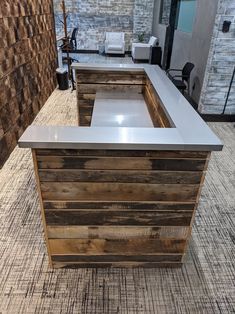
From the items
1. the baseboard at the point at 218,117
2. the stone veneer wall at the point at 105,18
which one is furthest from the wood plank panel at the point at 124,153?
the stone veneer wall at the point at 105,18

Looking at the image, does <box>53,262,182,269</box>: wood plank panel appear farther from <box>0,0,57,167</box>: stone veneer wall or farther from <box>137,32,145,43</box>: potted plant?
<box>137,32,145,43</box>: potted plant

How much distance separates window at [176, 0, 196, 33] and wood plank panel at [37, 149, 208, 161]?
15.3 feet

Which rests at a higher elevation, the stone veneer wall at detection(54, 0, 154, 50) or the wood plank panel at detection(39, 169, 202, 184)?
the stone veneer wall at detection(54, 0, 154, 50)

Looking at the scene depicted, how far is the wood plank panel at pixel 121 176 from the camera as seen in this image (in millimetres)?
1307

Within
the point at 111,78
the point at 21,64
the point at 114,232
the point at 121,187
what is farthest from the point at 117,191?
the point at 21,64

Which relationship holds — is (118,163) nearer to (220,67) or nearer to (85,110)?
(85,110)

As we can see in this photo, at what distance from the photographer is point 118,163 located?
129 centimetres

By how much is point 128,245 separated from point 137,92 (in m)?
1.89

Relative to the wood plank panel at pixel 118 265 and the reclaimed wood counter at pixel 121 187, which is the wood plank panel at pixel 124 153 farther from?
the wood plank panel at pixel 118 265

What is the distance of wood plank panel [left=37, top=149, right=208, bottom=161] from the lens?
1.23 metres

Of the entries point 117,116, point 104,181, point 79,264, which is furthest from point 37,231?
point 117,116

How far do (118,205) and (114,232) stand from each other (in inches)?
8.6

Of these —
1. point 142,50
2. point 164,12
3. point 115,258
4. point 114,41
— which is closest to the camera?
point 115,258

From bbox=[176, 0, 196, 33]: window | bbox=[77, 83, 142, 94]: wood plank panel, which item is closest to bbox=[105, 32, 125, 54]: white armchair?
bbox=[176, 0, 196, 33]: window
